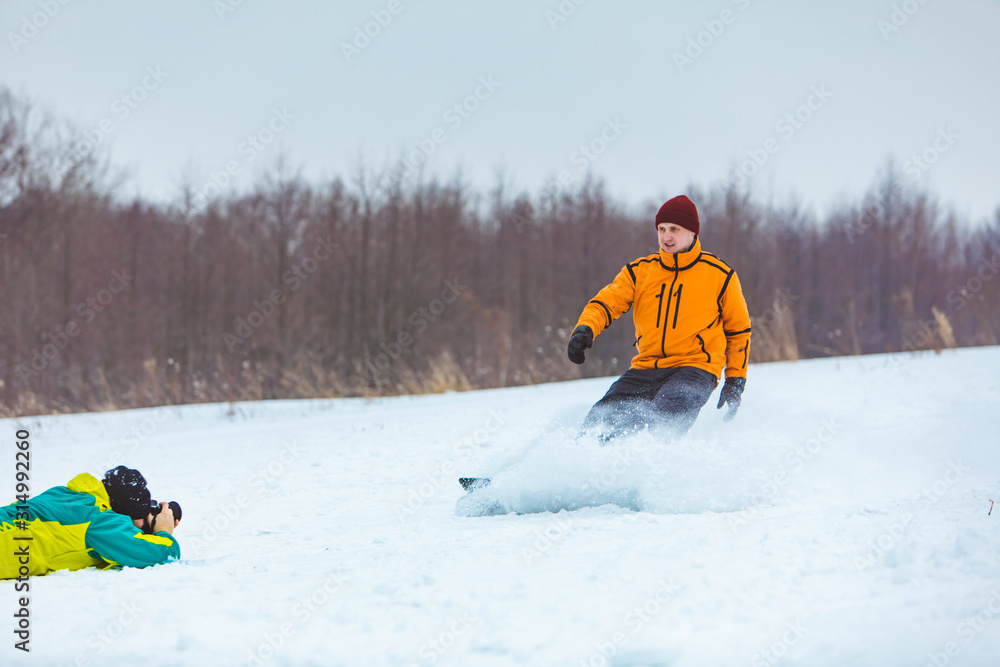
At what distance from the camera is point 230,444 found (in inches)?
275

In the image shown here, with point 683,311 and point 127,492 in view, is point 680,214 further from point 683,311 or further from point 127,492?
point 127,492

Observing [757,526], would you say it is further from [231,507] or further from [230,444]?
[230,444]

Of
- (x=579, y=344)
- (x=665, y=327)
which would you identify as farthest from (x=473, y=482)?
(x=665, y=327)

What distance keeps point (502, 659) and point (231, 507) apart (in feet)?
9.96

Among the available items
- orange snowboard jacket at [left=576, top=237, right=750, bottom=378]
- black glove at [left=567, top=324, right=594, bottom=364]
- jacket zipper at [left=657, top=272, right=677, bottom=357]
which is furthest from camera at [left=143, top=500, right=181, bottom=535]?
jacket zipper at [left=657, top=272, right=677, bottom=357]

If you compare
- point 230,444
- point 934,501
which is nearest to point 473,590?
point 934,501

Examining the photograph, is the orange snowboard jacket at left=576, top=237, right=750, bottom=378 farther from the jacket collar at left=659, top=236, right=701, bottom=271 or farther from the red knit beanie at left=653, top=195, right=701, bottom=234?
the red knit beanie at left=653, top=195, right=701, bottom=234

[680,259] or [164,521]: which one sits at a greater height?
[680,259]

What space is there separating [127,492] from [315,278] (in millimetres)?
19107

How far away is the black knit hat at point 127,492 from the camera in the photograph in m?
2.99

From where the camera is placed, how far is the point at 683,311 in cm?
397

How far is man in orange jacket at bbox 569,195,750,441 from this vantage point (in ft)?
12.8

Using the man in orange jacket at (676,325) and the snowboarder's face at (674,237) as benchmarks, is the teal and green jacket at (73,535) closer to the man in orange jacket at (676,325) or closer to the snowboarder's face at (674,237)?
the man in orange jacket at (676,325)

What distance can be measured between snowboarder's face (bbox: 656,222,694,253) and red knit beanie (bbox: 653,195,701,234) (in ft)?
0.08
